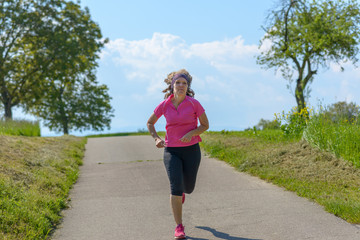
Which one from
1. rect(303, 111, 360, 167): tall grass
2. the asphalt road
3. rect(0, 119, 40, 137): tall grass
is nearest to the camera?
the asphalt road

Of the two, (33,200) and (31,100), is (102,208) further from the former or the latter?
(31,100)

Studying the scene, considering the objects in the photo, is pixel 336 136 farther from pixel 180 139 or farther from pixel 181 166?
pixel 180 139

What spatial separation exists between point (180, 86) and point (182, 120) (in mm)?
437

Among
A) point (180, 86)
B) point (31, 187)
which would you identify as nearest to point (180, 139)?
point (180, 86)

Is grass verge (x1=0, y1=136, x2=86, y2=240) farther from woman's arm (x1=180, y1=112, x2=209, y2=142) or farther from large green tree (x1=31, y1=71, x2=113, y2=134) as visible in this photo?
large green tree (x1=31, y1=71, x2=113, y2=134)

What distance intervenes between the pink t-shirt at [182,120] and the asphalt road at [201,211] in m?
1.29

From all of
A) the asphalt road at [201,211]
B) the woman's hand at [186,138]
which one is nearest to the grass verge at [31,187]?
the asphalt road at [201,211]

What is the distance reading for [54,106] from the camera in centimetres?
3077

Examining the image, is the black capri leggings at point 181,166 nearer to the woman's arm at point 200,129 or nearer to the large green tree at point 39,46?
the woman's arm at point 200,129

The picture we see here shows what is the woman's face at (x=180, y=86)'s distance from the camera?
508 centimetres

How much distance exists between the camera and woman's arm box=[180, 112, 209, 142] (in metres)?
4.89

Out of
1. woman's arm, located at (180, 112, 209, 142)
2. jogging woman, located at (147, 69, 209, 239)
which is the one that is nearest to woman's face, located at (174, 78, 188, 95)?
jogging woman, located at (147, 69, 209, 239)

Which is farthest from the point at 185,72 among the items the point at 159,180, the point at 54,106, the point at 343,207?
the point at 54,106

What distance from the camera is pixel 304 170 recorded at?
8.80 meters
